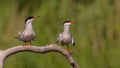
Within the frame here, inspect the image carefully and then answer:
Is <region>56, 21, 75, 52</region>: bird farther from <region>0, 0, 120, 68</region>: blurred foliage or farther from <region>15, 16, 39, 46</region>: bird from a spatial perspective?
<region>0, 0, 120, 68</region>: blurred foliage

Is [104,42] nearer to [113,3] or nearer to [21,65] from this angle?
[113,3]

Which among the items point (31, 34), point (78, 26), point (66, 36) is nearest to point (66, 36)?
point (66, 36)

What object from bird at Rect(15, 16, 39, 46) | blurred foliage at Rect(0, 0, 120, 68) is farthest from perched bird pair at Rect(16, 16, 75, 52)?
blurred foliage at Rect(0, 0, 120, 68)

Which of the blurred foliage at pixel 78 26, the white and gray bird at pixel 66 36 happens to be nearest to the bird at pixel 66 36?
the white and gray bird at pixel 66 36

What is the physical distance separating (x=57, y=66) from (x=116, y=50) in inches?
11.4

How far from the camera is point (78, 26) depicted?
2.44 meters

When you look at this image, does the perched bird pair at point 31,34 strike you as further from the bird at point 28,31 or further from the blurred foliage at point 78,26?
the blurred foliage at point 78,26

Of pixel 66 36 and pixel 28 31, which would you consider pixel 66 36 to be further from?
pixel 28 31

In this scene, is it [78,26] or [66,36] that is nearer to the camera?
[66,36]

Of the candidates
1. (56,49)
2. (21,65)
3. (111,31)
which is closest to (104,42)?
(111,31)

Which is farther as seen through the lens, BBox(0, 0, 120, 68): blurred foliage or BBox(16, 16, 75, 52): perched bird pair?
BBox(0, 0, 120, 68): blurred foliage

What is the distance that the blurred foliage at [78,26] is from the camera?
2420mm

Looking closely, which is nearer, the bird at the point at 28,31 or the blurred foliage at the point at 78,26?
the bird at the point at 28,31

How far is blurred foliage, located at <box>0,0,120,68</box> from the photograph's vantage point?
242 centimetres
